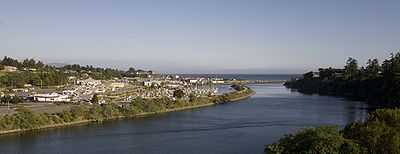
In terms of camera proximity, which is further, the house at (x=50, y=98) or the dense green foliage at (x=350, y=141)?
the house at (x=50, y=98)

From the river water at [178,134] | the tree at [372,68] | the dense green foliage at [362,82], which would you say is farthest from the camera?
the tree at [372,68]

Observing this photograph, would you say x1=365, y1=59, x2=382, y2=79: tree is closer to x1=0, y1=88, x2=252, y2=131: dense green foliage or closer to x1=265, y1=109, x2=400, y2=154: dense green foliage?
x1=0, y1=88, x2=252, y2=131: dense green foliage

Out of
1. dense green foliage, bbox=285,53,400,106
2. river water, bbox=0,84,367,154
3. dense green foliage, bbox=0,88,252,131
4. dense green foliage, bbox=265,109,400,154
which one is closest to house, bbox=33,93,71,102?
dense green foliage, bbox=0,88,252,131

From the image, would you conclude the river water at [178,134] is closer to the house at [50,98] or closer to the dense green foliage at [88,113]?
the dense green foliage at [88,113]

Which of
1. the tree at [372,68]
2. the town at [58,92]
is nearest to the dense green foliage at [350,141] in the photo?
the town at [58,92]

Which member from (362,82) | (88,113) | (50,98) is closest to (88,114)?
(88,113)

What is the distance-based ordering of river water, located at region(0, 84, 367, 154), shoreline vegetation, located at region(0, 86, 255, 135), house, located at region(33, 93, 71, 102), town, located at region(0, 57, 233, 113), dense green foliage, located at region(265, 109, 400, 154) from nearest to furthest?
dense green foliage, located at region(265, 109, 400, 154)
river water, located at region(0, 84, 367, 154)
shoreline vegetation, located at region(0, 86, 255, 135)
town, located at region(0, 57, 233, 113)
house, located at region(33, 93, 71, 102)

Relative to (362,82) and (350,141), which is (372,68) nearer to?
(362,82)
